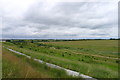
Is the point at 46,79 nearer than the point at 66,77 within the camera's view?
Yes

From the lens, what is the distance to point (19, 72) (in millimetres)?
5852

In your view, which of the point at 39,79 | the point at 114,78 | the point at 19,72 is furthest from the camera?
the point at 19,72

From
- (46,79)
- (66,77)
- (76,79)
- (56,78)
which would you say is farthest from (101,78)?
(46,79)

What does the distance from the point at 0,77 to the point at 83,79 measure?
463 cm

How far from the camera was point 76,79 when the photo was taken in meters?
5.03

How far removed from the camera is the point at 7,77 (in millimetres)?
5289

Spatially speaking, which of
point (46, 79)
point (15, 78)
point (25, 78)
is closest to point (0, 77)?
point (15, 78)

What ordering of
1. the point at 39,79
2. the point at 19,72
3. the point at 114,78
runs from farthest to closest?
1. the point at 19,72
2. the point at 114,78
3. the point at 39,79

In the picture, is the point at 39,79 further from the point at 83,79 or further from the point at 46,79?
the point at 83,79

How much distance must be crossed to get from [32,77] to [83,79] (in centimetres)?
271

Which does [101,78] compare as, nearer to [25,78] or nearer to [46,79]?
[46,79]

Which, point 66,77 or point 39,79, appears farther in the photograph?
point 66,77

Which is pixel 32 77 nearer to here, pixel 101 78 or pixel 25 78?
pixel 25 78

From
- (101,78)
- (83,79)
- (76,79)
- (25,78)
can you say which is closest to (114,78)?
(101,78)
